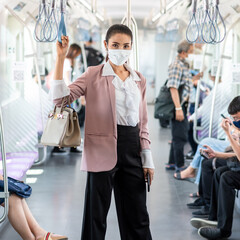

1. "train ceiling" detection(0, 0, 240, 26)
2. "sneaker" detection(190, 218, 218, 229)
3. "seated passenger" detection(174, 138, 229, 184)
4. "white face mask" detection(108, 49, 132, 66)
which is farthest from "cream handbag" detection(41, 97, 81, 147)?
"train ceiling" detection(0, 0, 240, 26)

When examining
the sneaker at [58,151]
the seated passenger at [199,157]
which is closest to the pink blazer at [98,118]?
the seated passenger at [199,157]

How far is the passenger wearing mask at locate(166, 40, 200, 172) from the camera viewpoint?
5.63m

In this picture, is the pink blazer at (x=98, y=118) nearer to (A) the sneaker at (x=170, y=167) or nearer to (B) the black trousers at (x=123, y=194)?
(B) the black trousers at (x=123, y=194)

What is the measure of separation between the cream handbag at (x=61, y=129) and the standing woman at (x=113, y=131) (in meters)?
0.07

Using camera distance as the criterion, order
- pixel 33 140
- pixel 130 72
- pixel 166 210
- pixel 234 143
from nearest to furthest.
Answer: pixel 130 72 < pixel 234 143 < pixel 166 210 < pixel 33 140

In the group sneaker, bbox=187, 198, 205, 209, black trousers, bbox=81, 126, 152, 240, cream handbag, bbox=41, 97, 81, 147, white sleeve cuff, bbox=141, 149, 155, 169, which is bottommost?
sneaker, bbox=187, 198, 205, 209

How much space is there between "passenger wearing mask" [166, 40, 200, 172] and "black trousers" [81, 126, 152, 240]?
2.79 metres

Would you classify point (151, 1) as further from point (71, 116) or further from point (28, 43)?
point (71, 116)

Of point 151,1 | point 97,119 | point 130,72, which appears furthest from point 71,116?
point 151,1

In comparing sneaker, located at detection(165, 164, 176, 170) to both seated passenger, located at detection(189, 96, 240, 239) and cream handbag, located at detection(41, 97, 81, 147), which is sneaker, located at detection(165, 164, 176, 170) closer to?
seated passenger, located at detection(189, 96, 240, 239)

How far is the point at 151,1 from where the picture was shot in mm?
10375

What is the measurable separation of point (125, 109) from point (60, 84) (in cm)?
43

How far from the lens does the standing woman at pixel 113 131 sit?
283 centimetres

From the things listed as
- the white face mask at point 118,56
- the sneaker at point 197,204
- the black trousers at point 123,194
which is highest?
the white face mask at point 118,56
